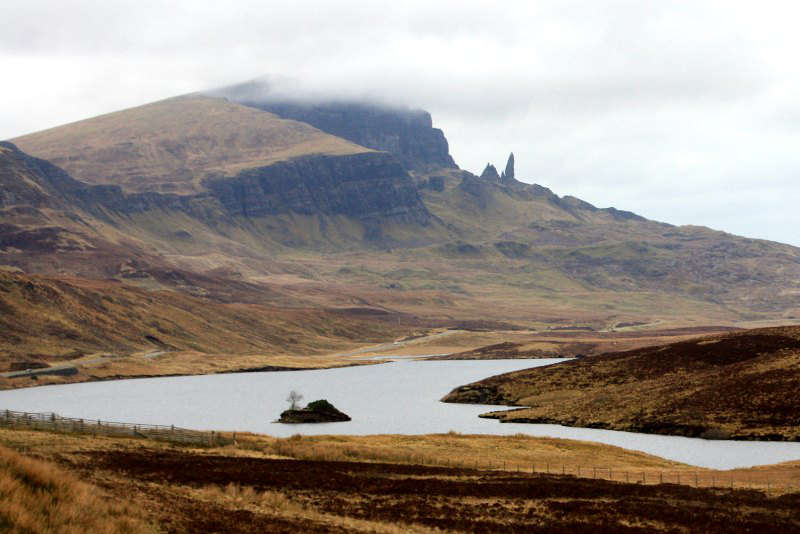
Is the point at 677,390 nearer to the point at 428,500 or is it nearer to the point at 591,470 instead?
the point at 591,470

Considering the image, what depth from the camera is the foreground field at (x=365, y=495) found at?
32.8 meters

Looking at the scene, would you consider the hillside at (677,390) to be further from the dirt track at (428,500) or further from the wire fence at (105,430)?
the wire fence at (105,430)

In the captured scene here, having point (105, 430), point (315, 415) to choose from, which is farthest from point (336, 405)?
point (105, 430)

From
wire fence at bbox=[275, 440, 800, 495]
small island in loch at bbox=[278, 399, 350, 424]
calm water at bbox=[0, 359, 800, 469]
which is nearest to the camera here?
wire fence at bbox=[275, 440, 800, 495]

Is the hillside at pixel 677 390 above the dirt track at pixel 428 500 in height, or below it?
above

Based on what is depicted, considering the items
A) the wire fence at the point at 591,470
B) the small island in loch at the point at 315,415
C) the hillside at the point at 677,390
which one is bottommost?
the wire fence at the point at 591,470

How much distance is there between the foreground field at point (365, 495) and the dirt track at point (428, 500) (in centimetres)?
6

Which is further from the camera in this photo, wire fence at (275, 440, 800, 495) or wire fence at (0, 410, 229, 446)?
wire fence at (0, 410, 229, 446)

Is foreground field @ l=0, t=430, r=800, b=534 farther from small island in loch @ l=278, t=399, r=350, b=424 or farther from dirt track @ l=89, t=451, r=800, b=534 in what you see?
small island in loch @ l=278, t=399, r=350, b=424

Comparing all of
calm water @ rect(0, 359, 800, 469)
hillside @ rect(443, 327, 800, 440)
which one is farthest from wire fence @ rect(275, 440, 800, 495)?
hillside @ rect(443, 327, 800, 440)

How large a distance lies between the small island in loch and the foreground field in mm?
48335

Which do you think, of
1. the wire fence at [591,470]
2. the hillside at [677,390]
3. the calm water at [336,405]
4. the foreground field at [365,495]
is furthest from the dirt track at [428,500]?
the hillside at [677,390]

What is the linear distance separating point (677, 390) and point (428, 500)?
239 feet

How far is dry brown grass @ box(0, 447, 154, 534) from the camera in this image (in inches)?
890
